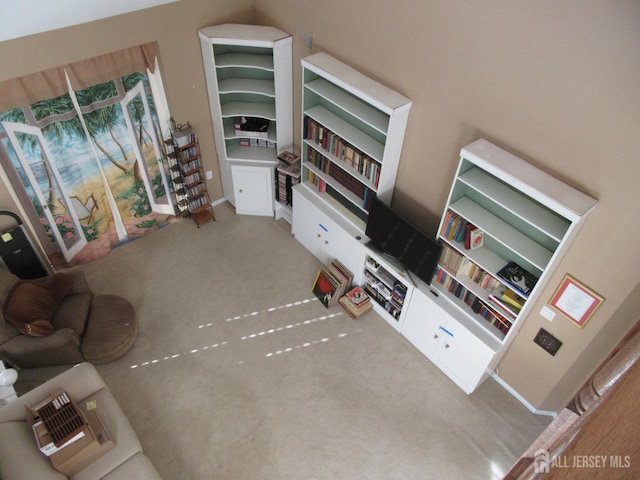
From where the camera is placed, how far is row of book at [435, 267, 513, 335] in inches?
159

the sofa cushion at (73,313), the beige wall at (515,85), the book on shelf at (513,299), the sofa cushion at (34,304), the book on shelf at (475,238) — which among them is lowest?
the sofa cushion at (73,313)

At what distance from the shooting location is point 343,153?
4871 millimetres

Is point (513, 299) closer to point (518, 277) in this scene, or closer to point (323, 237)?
point (518, 277)

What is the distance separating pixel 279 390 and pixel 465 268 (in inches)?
85.0

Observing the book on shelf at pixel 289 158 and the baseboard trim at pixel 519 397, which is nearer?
the baseboard trim at pixel 519 397

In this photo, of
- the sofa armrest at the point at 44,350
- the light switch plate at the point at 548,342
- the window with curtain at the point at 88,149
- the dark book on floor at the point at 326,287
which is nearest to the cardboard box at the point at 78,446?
the sofa armrest at the point at 44,350

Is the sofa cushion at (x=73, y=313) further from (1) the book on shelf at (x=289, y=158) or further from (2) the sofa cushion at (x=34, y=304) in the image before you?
(1) the book on shelf at (x=289, y=158)

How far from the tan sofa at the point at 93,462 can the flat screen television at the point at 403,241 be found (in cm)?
284

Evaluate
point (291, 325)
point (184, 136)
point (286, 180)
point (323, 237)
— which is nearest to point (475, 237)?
point (323, 237)

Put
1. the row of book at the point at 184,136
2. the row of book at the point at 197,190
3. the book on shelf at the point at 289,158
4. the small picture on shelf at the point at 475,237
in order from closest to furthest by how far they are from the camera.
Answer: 1. the small picture on shelf at the point at 475,237
2. the row of book at the point at 184,136
3. the book on shelf at the point at 289,158
4. the row of book at the point at 197,190

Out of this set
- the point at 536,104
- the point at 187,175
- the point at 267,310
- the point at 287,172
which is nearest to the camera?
the point at 536,104

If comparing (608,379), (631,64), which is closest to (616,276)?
(631,64)

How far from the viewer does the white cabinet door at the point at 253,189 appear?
5840 mm

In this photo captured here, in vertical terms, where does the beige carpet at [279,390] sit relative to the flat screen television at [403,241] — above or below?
below
